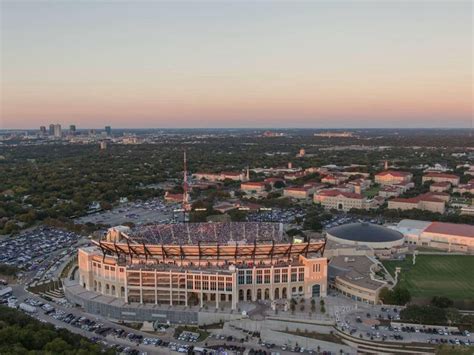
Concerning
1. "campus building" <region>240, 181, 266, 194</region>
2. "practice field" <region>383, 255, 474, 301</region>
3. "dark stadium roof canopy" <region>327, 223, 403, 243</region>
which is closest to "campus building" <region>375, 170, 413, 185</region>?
"campus building" <region>240, 181, 266, 194</region>

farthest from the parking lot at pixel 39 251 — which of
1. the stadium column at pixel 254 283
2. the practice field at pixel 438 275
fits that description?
the practice field at pixel 438 275

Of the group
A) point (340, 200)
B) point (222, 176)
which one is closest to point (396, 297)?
point (340, 200)

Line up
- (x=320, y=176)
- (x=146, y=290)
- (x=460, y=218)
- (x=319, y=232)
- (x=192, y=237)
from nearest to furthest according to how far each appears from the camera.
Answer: (x=146, y=290) < (x=192, y=237) < (x=319, y=232) < (x=460, y=218) < (x=320, y=176)

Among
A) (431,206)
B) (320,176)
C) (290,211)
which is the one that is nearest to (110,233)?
(290,211)

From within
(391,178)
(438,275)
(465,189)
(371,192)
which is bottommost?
(371,192)

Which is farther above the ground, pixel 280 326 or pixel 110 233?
pixel 110 233

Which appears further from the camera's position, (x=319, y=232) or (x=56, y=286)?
(x=319, y=232)

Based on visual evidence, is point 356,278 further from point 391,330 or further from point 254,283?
→ point 254,283

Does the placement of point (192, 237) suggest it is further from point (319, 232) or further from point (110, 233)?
point (319, 232)
